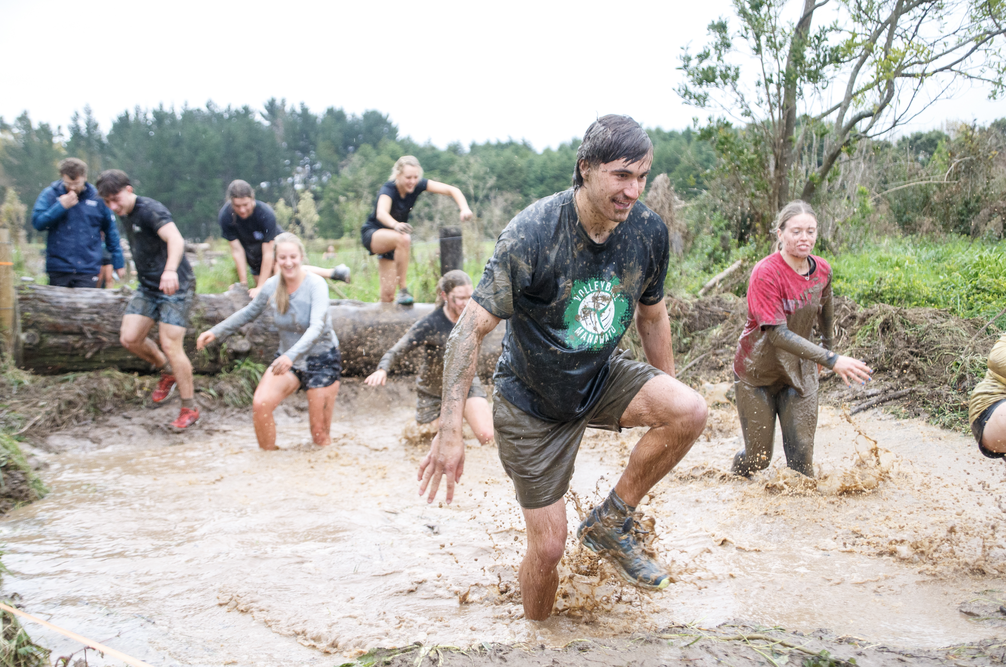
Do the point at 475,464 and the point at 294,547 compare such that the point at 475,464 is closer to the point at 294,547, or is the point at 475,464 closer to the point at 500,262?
the point at 294,547

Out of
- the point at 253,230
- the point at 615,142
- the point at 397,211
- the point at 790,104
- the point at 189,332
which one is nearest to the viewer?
the point at 615,142

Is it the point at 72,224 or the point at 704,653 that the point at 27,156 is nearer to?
the point at 72,224

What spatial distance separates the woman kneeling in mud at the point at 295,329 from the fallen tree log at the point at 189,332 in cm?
144

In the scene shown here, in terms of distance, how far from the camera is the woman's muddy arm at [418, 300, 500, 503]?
2518 millimetres

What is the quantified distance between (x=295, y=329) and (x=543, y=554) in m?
3.75

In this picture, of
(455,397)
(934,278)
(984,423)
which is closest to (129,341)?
(455,397)

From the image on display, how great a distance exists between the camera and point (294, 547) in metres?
4.06

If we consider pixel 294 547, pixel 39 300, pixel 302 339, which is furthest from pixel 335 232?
pixel 294 547

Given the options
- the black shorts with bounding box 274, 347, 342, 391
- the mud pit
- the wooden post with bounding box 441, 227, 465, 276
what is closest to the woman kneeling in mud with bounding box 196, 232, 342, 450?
the black shorts with bounding box 274, 347, 342, 391

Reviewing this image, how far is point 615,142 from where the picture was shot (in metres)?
2.50

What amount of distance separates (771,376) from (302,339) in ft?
11.6

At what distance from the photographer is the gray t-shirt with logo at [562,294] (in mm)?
2568

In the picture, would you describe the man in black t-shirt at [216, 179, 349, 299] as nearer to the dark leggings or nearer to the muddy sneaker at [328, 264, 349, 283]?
the muddy sneaker at [328, 264, 349, 283]

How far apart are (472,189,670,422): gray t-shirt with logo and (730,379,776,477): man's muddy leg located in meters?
1.89
